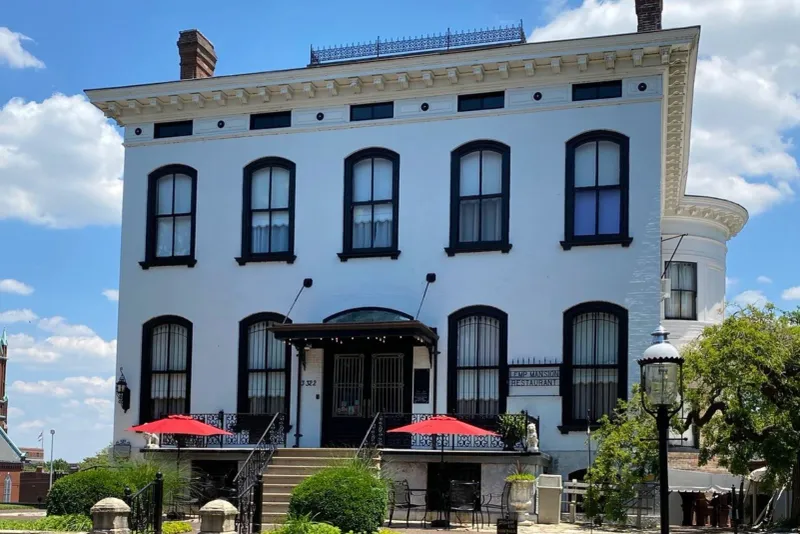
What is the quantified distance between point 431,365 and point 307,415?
11.1 ft

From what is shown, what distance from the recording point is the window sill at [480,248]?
26.2 meters

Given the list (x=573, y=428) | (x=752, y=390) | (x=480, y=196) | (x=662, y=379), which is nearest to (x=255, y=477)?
(x=573, y=428)

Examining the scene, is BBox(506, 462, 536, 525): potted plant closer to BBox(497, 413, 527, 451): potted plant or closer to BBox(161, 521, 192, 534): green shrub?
BBox(497, 413, 527, 451): potted plant

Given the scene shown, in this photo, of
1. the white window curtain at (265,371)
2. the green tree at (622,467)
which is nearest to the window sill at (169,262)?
the white window curtain at (265,371)

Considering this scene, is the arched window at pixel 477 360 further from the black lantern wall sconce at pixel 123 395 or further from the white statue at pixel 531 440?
the black lantern wall sconce at pixel 123 395

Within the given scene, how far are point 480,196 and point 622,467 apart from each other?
327 inches

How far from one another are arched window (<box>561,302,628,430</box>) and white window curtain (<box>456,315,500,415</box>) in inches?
66.0

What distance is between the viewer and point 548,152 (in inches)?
1035

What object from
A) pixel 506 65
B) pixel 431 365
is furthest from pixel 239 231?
pixel 506 65

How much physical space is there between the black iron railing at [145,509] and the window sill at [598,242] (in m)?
11.4

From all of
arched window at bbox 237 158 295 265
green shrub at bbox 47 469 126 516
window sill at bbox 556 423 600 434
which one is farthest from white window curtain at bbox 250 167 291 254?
green shrub at bbox 47 469 126 516

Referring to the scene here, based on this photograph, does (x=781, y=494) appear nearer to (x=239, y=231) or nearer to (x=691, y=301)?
(x=691, y=301)

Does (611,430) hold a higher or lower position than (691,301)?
lower

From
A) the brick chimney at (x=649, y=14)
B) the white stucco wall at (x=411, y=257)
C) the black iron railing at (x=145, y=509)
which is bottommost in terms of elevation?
the black iron railing at (x=145, y=509)
